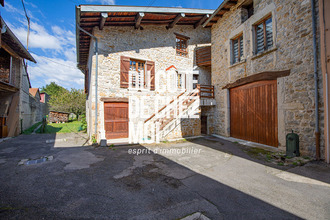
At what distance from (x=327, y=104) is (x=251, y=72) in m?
2.98

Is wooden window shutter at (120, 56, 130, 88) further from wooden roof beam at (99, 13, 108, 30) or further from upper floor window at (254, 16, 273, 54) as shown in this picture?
upper floor window at (254, 16, 273, 54)

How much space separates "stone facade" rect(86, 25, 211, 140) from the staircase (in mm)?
430

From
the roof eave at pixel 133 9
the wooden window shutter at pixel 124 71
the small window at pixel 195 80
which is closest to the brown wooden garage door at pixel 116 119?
the wooden window shutter at pixel 124 71

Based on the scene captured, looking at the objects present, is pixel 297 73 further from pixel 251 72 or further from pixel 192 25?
pixel 192 25

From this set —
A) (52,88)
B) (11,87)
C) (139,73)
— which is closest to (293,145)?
(139,73)

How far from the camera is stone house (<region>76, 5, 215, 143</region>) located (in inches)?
285

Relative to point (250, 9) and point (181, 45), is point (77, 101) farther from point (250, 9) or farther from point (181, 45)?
point (250, 9)

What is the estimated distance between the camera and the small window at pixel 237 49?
286 inches

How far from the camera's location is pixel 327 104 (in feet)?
13.0

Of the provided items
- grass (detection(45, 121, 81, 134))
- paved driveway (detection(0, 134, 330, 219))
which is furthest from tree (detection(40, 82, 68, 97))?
paved driveway (detection(0, 134, 330, 219))

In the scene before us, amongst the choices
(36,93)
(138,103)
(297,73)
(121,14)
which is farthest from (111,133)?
(36,93)

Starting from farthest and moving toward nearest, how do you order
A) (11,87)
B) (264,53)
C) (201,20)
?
(201,20) → (11,87) → (264,53)

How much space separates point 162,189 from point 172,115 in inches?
207

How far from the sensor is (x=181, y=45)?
1019 cm
